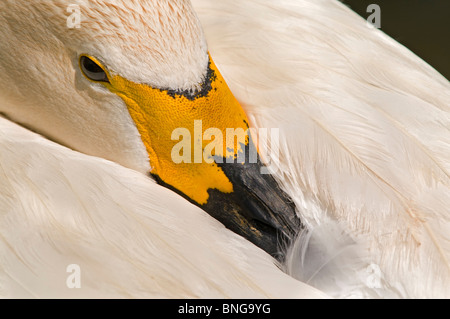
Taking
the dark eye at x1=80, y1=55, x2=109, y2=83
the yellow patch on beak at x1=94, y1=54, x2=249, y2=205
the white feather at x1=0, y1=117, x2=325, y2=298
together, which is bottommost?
the white feather at x1=0, y1=117, x2=325, y2=298

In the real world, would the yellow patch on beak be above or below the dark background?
below

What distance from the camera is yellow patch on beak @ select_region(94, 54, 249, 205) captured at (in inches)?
68.4

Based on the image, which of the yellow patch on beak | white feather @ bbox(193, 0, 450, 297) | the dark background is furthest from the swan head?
the dark background

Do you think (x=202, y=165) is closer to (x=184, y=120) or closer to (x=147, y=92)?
(x=184, y=120)

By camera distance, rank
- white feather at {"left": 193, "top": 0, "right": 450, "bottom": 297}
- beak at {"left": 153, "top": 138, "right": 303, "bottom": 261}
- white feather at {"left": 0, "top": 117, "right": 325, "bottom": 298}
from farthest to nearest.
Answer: beak at {"left": 153, "top": 138, "right": 303, "bottom": 261}, white feather at {"left": 193, "top": 0, "right": 450, "bottom": 297}, white feather at {"left": 0, "top": 117, "right": 325, "bottom": 298}

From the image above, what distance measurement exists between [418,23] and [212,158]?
212 centimetres

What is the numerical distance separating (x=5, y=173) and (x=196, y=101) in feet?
1.63

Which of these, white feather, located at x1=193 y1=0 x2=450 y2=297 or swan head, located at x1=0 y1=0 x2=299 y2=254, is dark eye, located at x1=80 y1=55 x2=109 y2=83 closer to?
swan head, located at x1=0 y1=0 x2=299 y2=254

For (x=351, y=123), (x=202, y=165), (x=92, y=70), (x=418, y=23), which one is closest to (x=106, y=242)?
(x=202, y=165)

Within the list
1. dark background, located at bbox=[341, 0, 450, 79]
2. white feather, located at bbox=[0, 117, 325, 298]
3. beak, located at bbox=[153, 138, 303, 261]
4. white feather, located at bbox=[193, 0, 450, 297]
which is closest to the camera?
white feather, located at bbox=[0, 117, 325, 298]

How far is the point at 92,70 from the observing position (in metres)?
1.76

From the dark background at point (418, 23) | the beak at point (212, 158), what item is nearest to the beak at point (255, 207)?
the beak at point (212, 158)

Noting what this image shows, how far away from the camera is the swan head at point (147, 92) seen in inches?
66.2

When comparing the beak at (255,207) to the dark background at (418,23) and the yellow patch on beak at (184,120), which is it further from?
the dark background at (418,23)
